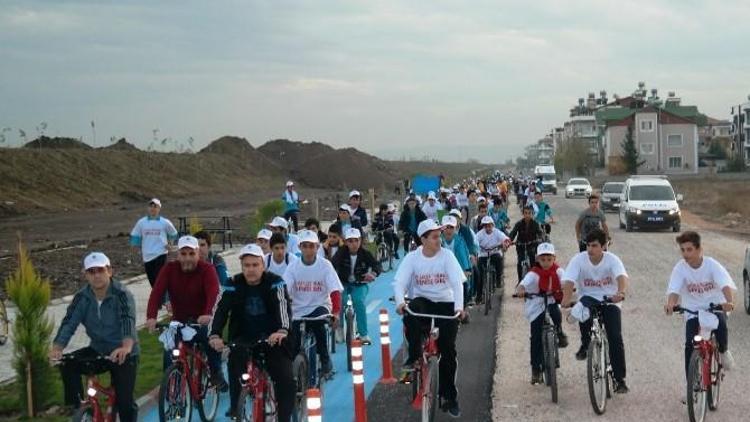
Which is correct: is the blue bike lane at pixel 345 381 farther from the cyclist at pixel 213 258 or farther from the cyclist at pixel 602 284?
the cyclist at pixel 602 284

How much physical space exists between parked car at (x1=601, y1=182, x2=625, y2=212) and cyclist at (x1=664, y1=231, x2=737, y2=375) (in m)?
42.1

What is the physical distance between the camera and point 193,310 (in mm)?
9102

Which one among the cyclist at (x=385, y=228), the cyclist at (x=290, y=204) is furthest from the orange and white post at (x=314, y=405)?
the cyclist at (x=290, y=204)

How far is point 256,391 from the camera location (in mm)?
7777

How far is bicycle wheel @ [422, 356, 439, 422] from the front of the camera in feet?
28.0

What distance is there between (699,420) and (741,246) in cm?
2281

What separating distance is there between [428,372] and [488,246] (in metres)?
8.92

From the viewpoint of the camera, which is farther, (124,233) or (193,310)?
(124,233)

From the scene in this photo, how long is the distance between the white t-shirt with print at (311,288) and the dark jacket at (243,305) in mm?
2172

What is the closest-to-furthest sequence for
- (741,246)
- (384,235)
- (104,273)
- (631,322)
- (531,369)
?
(104,273), (531,369), (631,322), (384,235), (741,246)

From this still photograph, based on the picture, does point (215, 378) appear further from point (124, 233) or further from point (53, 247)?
point (124, 233)

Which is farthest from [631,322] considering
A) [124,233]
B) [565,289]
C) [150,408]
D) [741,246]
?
[124,233]

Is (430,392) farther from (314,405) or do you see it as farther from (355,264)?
(355,264)

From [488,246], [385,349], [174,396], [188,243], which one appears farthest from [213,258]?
[488,246]
